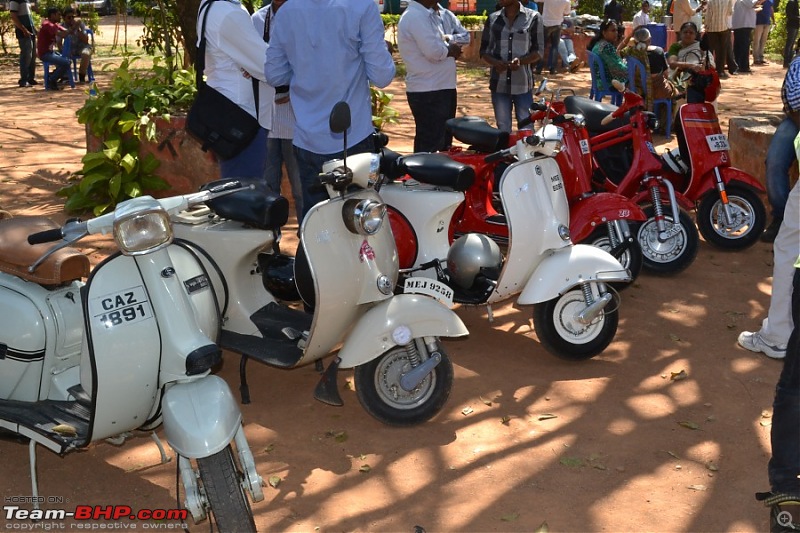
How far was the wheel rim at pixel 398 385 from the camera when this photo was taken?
4.35 metres

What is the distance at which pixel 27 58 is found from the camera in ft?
52.0

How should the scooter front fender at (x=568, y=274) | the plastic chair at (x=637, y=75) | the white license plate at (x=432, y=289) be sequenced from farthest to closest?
the plastic chair at (x=637, y=75)
the scooter front fender at (x=568, y=274)
the white license plate at (x=432, y=289)

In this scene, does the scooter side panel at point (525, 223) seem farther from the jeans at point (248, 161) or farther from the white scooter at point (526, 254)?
the jeans at point (248, 161)

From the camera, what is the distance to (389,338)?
4.14m

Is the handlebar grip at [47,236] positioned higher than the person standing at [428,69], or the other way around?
the person standing at [428,69]

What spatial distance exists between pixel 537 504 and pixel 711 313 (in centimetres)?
263

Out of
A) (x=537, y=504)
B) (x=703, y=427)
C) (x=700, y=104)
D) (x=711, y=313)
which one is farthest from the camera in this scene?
(x=700, y=104)

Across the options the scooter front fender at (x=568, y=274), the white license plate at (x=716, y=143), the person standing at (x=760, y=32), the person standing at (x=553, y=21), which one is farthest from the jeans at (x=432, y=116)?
the person standing at (x=760, y=32)

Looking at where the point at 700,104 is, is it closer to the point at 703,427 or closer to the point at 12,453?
the point at 703,427

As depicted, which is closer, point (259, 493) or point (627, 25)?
point (259, 493)

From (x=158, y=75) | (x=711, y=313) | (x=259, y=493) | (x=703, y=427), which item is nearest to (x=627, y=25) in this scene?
(x=158, y=75)

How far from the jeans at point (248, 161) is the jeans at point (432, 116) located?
6.27 feet

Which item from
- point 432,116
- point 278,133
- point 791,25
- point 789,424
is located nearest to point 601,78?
point 432,116

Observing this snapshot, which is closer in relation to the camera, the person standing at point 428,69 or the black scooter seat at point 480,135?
the black scooter seat at point 480,135
